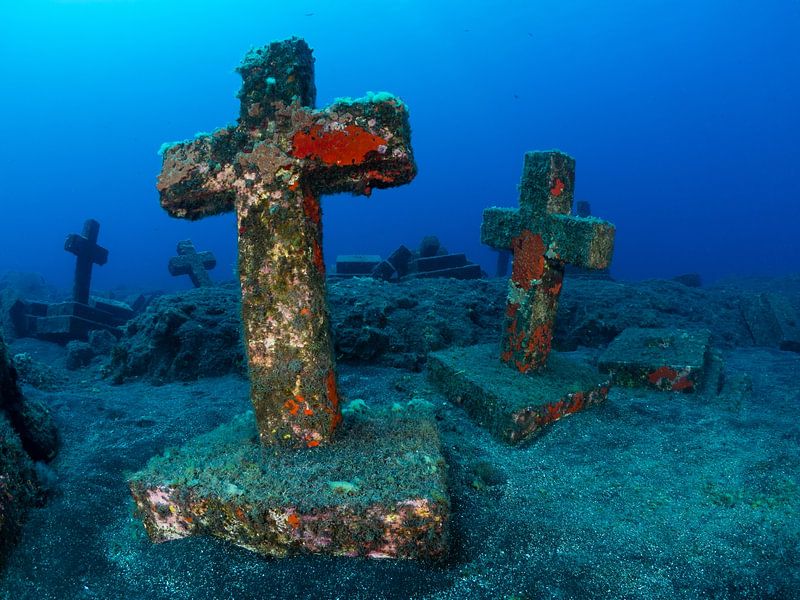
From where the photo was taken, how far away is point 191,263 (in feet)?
42.0

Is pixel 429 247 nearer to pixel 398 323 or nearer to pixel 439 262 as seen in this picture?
pixel 439 262

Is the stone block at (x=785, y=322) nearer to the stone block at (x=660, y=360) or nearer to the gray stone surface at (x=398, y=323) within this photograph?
the gray stone surface at (x=398, y=323)

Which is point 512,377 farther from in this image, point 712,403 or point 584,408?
point 712,403

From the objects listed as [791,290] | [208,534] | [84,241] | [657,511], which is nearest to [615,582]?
[657,511]

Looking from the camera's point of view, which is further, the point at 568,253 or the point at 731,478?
the point at 568,253

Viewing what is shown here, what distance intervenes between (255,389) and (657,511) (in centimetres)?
244

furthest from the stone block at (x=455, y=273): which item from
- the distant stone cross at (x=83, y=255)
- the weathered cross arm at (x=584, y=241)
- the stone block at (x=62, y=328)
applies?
the distant stone cross at (x=83, y=255)

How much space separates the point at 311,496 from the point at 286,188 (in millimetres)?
1554

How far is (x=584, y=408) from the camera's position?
4.09m

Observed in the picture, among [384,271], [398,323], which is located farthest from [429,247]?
[398,323]

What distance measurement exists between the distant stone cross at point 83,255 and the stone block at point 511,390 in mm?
9705

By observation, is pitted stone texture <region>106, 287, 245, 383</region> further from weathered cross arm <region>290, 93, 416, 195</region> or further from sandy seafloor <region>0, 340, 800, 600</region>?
weathered cross arm <region>290, 93, 416, 195</region>

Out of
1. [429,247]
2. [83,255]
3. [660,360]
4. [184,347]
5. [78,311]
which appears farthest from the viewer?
[429,247]

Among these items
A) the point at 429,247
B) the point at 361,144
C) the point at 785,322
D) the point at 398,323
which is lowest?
the point at 398,323
